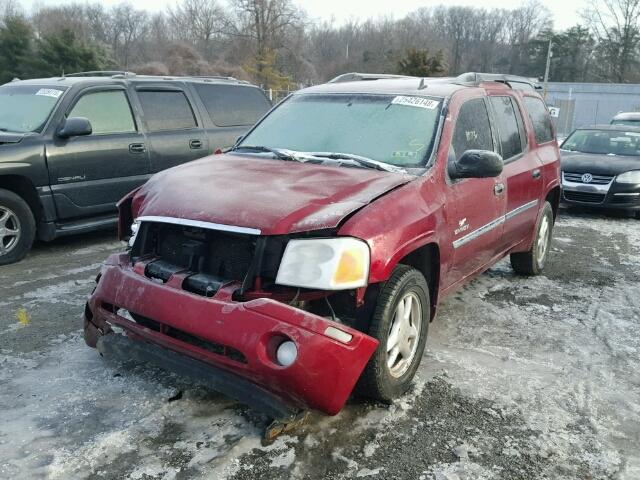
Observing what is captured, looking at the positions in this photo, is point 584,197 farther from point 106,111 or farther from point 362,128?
point 106,111

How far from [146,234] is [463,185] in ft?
6.72

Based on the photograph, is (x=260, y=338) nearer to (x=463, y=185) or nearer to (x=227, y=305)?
(x=227, y=305)

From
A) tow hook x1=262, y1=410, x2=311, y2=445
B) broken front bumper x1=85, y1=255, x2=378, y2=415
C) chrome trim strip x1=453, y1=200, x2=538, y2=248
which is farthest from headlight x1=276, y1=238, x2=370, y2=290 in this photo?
chrome trim strip x1=453, y1=200, x2=538, y2=248

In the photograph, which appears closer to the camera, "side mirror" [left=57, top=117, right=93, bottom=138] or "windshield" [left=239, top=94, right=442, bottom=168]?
"windshield" [left=239, top=94, right=442, bottom=168]

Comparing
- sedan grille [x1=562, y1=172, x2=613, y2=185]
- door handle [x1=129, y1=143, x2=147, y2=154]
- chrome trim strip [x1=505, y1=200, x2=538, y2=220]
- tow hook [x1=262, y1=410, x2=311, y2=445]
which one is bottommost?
sedan grille [x1=562, y1=172, x2=613, y2=185]

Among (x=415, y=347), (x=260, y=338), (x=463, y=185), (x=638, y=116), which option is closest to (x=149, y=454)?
(x=260, y=338)

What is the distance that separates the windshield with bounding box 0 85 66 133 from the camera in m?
6.34

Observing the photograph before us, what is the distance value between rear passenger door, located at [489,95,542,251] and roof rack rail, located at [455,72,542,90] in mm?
200

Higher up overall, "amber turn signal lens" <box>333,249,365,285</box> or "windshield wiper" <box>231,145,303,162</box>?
"windshield wiper" <box>231,145,303,162</box>

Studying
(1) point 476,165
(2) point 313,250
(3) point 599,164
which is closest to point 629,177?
(3) point 599,164

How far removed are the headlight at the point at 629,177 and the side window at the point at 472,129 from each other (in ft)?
19.8

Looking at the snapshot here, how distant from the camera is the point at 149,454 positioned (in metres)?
2.81

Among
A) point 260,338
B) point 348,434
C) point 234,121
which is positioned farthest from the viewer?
point 234,121

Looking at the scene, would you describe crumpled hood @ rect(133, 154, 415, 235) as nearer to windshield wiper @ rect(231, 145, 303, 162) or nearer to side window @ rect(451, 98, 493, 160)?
windshield wiper @ rect(231, 145, 303, 162)
